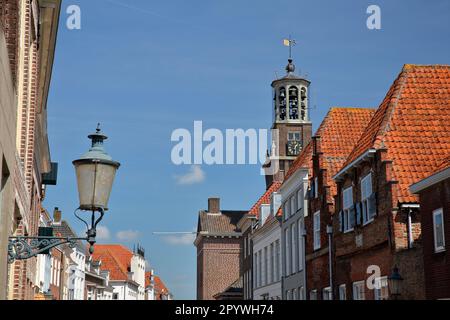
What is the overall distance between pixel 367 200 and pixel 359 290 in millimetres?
3017

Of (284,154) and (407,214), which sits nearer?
(407,214)

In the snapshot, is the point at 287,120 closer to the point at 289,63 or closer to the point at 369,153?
the point at 289,63

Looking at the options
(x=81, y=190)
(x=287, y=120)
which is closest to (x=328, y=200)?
(x=81, y=190)

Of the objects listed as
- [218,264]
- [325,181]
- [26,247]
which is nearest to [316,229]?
[325,181]

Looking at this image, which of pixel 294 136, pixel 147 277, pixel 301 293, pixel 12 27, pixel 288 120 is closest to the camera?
pixel 12 27

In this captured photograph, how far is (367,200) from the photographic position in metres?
22.7

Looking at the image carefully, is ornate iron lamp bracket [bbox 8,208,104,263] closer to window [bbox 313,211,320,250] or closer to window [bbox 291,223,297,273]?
window [bbox 313,211,320,250]

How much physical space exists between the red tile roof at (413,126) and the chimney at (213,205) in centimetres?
5708

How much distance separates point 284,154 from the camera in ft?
235

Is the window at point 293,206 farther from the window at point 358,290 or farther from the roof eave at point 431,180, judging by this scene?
the roof eave at point 431,180

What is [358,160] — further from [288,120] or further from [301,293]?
[288,120]

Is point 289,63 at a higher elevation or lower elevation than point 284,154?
higher

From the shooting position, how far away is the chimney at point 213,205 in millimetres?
81688
